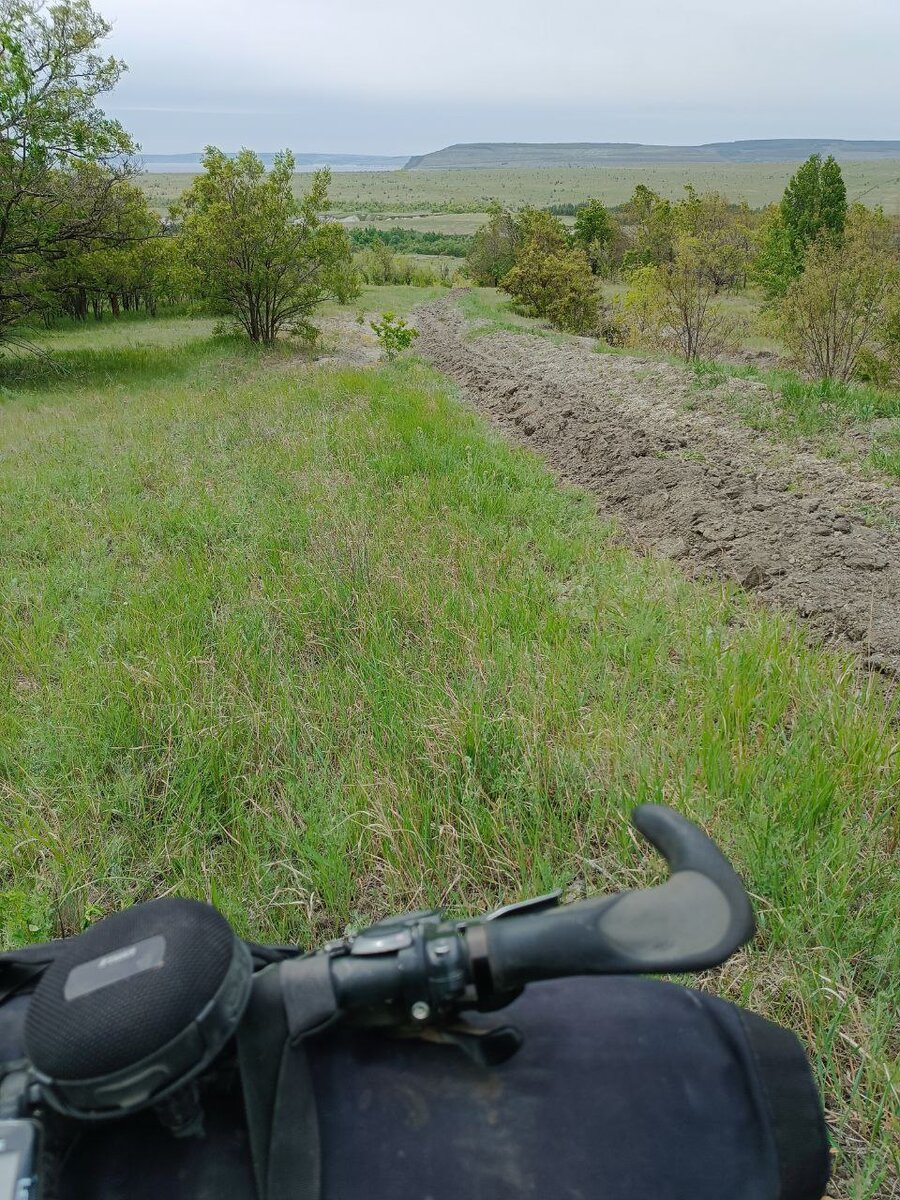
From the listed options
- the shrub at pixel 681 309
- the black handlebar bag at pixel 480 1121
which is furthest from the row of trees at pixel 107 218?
the black handlebar bag at pixel 480 1121

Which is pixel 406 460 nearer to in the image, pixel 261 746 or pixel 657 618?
pixel 657 618

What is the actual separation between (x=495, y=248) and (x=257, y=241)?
48.7 m

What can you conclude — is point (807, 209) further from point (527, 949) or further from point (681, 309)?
point (527, 949)

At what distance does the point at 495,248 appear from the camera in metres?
65.2

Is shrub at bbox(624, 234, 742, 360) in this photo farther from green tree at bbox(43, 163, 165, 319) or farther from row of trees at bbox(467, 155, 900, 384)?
green tree at bbox(43, 163, 165, 319)

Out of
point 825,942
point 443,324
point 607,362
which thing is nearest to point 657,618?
point 825,942

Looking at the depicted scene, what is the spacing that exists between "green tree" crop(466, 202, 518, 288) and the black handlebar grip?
223 ft

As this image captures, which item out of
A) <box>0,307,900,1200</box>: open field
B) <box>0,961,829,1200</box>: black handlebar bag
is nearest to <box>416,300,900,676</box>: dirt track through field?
<box>0,307,900,1200</box>: open field

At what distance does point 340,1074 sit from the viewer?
34.9 inches

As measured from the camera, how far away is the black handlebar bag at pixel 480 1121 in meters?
0.82

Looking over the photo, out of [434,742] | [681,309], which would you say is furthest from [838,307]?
A: [434,742]

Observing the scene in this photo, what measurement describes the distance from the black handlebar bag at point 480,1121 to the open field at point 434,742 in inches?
32.6

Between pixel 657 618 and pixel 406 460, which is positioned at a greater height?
pixel 406 460

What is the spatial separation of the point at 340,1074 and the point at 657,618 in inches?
125
